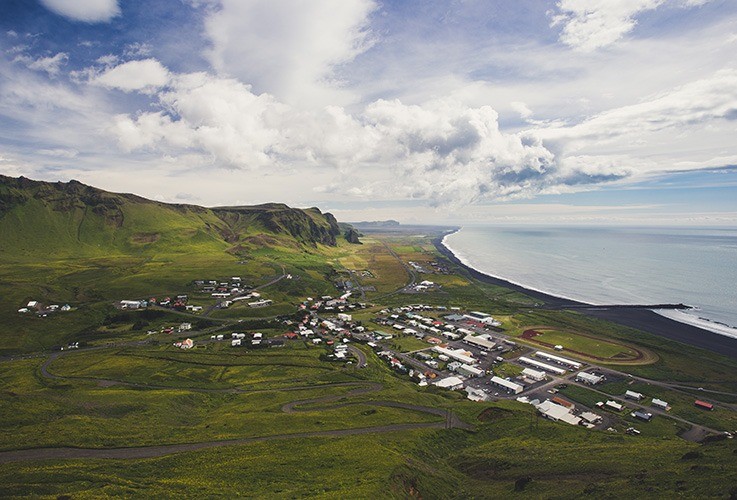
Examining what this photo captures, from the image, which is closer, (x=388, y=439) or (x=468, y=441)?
(x=388, y=439)

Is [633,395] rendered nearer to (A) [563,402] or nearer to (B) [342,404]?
(A) [563,402]

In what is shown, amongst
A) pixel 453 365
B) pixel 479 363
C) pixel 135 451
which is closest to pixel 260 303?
pixel 453 365

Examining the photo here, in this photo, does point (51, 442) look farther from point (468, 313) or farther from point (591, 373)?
point (468, 313)

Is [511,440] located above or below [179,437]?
below

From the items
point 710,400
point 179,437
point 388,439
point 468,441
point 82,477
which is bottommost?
point 710,400

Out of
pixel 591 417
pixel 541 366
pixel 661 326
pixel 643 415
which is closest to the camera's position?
pixel 643 415

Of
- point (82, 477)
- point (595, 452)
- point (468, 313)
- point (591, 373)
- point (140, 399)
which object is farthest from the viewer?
point (468, 313)

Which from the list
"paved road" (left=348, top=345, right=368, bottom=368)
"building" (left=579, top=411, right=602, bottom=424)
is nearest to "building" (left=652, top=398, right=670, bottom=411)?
"building" (left=579, top=411, right=602, bottom=424)

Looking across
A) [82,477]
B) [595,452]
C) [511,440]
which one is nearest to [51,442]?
[82,477]
